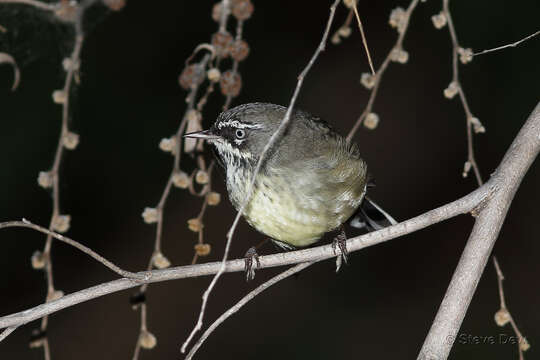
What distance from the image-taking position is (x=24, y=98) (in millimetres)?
4219

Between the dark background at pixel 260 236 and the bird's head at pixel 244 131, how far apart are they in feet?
4.86

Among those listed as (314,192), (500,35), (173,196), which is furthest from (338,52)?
(314,192)

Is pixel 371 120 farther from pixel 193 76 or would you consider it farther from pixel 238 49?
pixel 193 76

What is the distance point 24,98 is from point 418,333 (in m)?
3.38

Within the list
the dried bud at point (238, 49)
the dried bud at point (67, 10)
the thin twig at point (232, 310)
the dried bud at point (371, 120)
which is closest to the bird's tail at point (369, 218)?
the dried bud at point (371, 120)

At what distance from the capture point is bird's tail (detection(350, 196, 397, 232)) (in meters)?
3.72

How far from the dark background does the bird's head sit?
1482 millimetres

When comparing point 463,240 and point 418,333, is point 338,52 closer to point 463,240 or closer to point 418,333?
point 463,240

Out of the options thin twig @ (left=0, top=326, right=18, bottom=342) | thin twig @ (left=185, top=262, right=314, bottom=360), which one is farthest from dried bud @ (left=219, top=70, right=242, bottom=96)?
thin twig @ (left=0, top=326, right=18, bottom=342)

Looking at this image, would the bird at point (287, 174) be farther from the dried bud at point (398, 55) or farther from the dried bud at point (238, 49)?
the dried bud at point (398, 55)

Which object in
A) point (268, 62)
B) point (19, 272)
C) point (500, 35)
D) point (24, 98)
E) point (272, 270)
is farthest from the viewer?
point (272, 270)

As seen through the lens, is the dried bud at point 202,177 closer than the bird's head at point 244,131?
Yes

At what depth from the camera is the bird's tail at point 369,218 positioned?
146 inches

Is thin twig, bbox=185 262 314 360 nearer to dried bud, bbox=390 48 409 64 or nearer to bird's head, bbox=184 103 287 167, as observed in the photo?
bird's head, bbox=184 103 287 167
